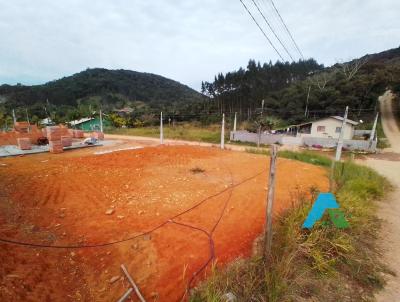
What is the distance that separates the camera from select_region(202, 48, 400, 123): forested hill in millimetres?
28344

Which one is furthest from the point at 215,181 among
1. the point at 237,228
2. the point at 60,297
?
the point at 60,297

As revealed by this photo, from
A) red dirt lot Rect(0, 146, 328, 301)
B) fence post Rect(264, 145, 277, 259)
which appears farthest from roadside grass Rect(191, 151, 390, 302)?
red dirt lot Rect(0, 146, 328, 301)

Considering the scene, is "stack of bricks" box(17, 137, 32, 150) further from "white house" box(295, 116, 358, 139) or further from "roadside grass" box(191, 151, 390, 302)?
"white house" box(295, 116, 358, 139)

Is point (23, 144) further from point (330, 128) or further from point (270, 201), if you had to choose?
point (330, 128)

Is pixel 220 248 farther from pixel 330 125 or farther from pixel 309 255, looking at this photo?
pixel 330 125

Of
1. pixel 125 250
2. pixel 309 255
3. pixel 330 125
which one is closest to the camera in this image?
pixel 309 255

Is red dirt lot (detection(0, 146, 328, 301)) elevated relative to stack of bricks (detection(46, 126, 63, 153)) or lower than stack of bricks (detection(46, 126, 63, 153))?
lower

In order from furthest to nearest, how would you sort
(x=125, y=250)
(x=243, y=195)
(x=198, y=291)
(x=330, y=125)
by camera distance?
(x=330, y=125) → (x=243, y=195) → (x=125, y=250) → (x=198, y=291)

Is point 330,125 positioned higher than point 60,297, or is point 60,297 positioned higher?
point 330,125

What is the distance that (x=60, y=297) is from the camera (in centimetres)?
244

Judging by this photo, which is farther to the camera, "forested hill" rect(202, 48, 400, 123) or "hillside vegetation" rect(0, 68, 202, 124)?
"hillside vegetation" rect(0, 68, 202, 124)

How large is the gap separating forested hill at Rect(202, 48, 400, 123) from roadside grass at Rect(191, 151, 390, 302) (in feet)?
92.1

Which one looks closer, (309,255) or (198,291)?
(198,291)

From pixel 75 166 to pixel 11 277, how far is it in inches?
232
